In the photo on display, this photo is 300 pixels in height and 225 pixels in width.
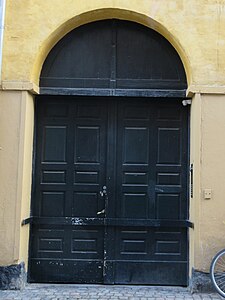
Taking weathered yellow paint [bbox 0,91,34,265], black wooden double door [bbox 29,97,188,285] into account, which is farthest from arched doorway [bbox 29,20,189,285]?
weathered yellow paint [bbox 0,91,34,265]

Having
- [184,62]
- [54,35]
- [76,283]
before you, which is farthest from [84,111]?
[76,283]

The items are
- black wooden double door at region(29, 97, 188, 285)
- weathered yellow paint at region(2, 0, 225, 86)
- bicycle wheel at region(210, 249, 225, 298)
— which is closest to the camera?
bicycle wheel at region(210, 249, 225, 298)

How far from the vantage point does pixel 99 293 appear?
6.36 m

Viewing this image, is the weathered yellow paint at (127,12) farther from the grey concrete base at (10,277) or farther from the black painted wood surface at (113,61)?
the grey concrete base at (10,277)

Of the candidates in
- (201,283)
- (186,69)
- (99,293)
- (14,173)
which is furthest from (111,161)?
(201,283)

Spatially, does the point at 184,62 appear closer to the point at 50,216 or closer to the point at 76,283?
the point at 50,216

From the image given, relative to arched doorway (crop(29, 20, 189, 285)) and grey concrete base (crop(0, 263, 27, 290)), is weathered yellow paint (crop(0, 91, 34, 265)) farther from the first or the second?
arched doorway (crop(29, 20, 189, 285))

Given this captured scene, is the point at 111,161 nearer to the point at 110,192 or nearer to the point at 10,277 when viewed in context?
the point at 110,192

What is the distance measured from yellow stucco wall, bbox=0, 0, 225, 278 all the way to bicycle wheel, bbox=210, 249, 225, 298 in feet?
0.58

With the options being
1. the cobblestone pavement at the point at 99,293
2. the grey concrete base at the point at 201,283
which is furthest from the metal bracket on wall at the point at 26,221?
the grey concrete base at the point at 201,283

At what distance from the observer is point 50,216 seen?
6.93 metres

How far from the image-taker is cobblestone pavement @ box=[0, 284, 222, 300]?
615 centimetres

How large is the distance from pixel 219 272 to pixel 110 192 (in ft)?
6.90

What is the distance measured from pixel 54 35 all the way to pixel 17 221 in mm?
3026
